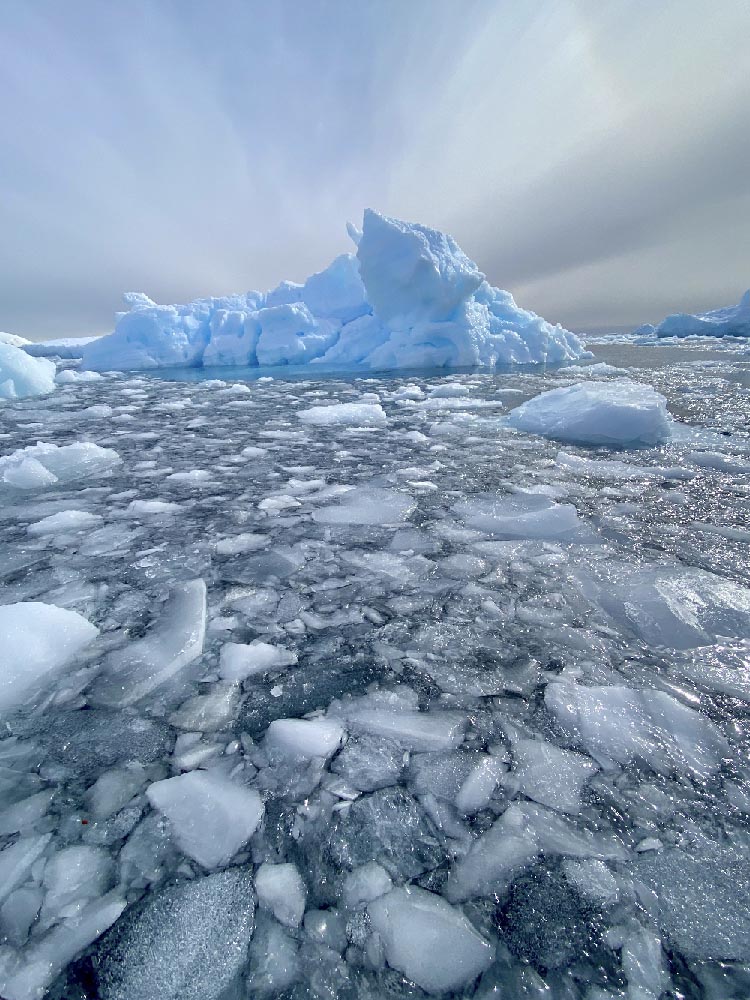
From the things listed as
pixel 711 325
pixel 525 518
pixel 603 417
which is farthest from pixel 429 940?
pixel 711 325

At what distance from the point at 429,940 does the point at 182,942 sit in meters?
0.43

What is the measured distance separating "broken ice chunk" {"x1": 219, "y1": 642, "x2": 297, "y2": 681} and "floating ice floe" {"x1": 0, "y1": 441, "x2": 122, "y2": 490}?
2.64 metres

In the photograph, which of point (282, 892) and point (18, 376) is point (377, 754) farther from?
point (18, 376)

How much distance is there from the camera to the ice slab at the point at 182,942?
0.74 metres

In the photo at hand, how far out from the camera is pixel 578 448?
4273mm

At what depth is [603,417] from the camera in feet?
15.0

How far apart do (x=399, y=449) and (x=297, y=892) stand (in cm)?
367

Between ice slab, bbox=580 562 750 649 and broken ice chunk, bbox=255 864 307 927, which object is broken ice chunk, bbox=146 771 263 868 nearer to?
broken ice chunk, bbox=255 864 307 927

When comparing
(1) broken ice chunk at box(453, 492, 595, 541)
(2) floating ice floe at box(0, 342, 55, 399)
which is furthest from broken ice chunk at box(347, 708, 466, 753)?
(2) floating ice floe at box(0, 342, 55, 399)

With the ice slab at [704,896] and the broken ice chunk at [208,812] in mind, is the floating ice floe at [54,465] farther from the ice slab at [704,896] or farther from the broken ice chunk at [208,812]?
the ice slab at [704,896]

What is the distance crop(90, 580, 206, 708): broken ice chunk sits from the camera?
1.33 meters

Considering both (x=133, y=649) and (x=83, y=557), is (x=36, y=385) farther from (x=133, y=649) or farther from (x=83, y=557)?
(x=133, y=649)

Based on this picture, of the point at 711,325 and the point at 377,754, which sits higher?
the point at 711,325

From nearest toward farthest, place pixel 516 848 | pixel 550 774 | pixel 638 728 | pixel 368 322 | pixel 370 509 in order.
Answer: pixel 516 848
pixel 550 774
pixel 638 728
pixel 370 509
pixel 368 322
